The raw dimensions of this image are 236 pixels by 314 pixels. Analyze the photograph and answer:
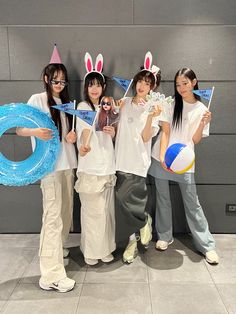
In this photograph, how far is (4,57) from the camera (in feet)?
9.71

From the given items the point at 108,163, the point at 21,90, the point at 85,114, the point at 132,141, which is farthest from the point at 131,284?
the point at 21,90

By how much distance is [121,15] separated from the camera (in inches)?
113

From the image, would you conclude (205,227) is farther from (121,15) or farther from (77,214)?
(121,15)

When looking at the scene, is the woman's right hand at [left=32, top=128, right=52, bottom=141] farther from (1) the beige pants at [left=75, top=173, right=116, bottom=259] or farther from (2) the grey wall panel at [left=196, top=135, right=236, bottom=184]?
(2) the grey wall panel at [left=196, top=135, right=236, bottom=184]

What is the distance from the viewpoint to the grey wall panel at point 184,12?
2859 millimetres

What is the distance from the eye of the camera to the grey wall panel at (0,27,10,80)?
2.92 m

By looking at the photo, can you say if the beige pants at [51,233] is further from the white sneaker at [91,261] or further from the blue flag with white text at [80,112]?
the blue flag with white text at [80,112]

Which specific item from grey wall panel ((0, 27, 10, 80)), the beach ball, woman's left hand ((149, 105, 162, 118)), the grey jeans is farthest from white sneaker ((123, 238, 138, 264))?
grey wall panel ((0, 27, 10, 80))

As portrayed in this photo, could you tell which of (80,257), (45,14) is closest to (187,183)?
(80,257)

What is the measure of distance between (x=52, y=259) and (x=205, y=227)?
4.15ft

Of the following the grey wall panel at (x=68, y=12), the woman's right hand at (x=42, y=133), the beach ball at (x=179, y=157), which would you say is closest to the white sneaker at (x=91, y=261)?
the beach ball at (x=179, y=157)

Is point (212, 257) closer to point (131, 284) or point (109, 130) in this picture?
point (131, 284)

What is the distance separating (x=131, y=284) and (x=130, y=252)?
37cm

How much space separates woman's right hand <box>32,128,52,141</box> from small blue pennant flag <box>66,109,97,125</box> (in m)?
0.20
